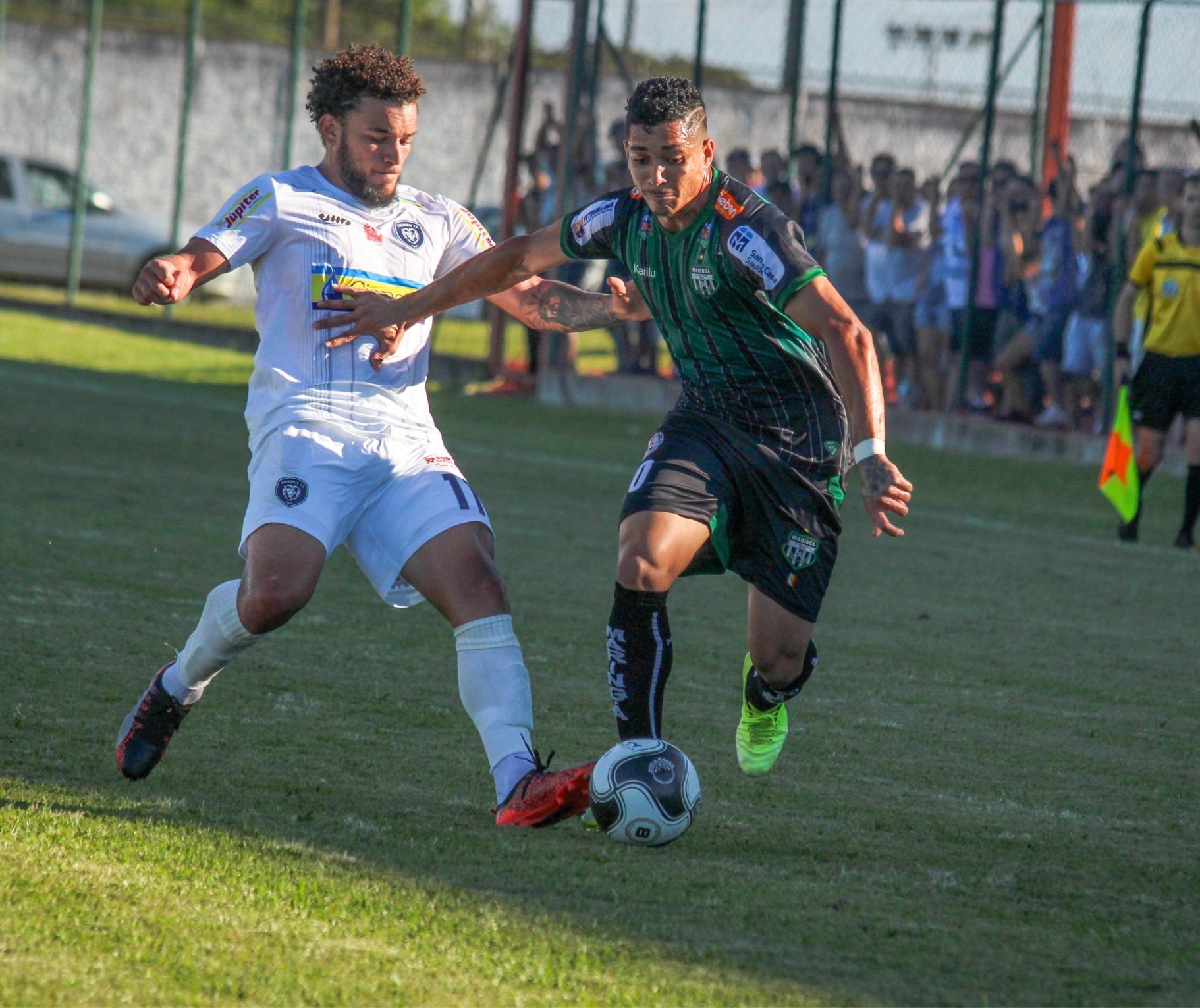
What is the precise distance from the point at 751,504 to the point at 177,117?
24.6 m

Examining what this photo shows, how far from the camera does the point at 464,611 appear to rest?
455cm

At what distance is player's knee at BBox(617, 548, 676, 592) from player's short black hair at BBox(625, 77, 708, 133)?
1123 millimetres

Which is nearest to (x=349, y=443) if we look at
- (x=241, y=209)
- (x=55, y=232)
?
(x=241, y=209)

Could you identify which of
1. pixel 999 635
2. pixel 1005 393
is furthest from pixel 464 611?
pixel 1005 393

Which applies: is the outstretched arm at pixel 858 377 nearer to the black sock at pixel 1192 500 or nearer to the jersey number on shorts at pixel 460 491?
the jersey number on shorts at pixel 460 491

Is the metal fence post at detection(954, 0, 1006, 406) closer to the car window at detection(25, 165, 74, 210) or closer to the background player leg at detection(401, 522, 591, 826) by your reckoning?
the background player leg at detection(401, 522, 591, 826)

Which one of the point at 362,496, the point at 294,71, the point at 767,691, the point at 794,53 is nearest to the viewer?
the point at 362,496

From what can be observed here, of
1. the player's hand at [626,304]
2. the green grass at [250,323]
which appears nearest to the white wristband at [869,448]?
the player's hand at [626,304]

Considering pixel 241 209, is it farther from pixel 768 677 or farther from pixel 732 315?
pixel 768 677

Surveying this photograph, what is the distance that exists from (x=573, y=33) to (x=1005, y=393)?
608cm

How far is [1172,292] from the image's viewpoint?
10484 mm

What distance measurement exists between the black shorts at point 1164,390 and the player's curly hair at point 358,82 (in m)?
6.80

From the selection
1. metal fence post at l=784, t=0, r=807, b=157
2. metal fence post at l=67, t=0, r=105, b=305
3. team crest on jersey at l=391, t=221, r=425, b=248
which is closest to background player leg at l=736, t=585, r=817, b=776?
team crest on jersey at l=391, t=221, r=425, b=248

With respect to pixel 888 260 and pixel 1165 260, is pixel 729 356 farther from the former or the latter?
pixel 888 260
